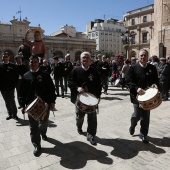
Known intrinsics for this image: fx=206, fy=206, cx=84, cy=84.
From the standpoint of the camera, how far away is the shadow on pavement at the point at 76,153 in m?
3.65

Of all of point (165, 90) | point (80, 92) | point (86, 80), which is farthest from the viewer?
point (165, 90)

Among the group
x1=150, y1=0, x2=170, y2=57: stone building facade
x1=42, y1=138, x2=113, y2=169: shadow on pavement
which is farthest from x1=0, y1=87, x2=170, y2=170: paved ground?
x1=150, y1=0, x2=170, y2=57: stone building facade

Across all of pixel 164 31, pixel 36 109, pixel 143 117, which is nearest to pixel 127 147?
pixel 143 117

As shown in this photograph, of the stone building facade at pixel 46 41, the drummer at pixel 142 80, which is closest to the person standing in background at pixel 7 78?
the drummer at pixel 142 80

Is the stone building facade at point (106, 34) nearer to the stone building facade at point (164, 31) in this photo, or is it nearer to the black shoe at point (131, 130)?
the stone building facade at point (164, 31)

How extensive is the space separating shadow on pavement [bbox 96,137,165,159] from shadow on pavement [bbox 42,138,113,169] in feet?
0.97

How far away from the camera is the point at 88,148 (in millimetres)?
4211

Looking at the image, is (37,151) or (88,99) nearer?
(37,151)

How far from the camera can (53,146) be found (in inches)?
170

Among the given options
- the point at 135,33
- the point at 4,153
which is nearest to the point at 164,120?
the point at 4,153

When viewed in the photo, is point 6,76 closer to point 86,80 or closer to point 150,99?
point 86,80

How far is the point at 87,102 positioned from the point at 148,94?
1.24 metres

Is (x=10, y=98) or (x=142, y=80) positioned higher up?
(x=142, y=80)

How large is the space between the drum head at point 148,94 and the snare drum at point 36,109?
6.32 feet
